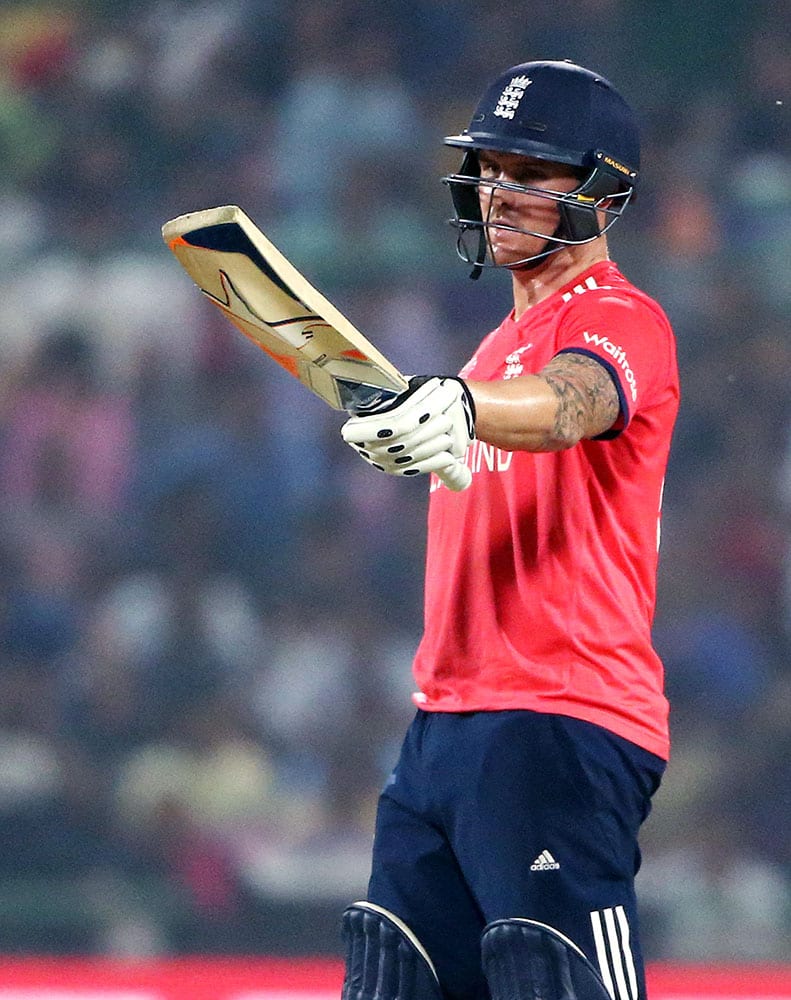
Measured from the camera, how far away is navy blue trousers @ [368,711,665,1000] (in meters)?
1.74

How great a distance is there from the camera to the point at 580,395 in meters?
1.63

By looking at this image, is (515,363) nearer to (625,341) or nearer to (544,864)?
(625,341)

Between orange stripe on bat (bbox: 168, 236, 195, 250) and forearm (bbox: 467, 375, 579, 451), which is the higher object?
orange stripe on bat (bbox: 168, 236, 195, 250)

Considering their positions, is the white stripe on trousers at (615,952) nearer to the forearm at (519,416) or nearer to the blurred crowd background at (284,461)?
the forearm at (519,416)

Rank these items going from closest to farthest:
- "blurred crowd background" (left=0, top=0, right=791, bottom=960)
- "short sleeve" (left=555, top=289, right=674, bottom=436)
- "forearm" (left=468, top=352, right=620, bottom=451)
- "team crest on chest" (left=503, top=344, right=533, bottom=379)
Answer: "forearm" (left=468, top=352, right=620, bottom=451), "short sleeve" (left=555, top=289, right=674, bottom=436), "team crest on chest" (left=503, top=344, right=533, bottom=379), "blurred crowd background" (left=0, top=0, right=791, bottom=960)

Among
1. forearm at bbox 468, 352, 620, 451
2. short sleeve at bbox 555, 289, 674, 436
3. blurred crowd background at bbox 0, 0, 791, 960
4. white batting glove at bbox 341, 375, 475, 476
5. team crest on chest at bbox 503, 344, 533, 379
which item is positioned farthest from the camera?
blurred crowd background at bbox 0, 0, 791, 960

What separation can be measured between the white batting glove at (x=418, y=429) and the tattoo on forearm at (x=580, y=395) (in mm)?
126

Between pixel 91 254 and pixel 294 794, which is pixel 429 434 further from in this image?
pixel 91 254

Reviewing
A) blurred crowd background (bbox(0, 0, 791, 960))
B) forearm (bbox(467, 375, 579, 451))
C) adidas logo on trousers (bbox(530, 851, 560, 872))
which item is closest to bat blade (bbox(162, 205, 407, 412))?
forearm (bbox(467, 375, 579, 451))

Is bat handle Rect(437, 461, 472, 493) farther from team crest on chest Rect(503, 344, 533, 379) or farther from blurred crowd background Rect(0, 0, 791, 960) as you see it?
blurred crowd background Rect(0, 0, 791, 960)

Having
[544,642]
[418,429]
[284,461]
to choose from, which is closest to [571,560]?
[544,642]

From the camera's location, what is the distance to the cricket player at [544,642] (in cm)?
174

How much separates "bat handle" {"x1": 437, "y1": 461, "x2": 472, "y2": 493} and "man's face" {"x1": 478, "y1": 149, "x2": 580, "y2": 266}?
1.46ft

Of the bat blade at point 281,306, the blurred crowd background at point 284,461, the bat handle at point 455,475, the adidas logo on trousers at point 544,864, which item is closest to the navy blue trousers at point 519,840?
the adidas logo on trousers at point 544,864
